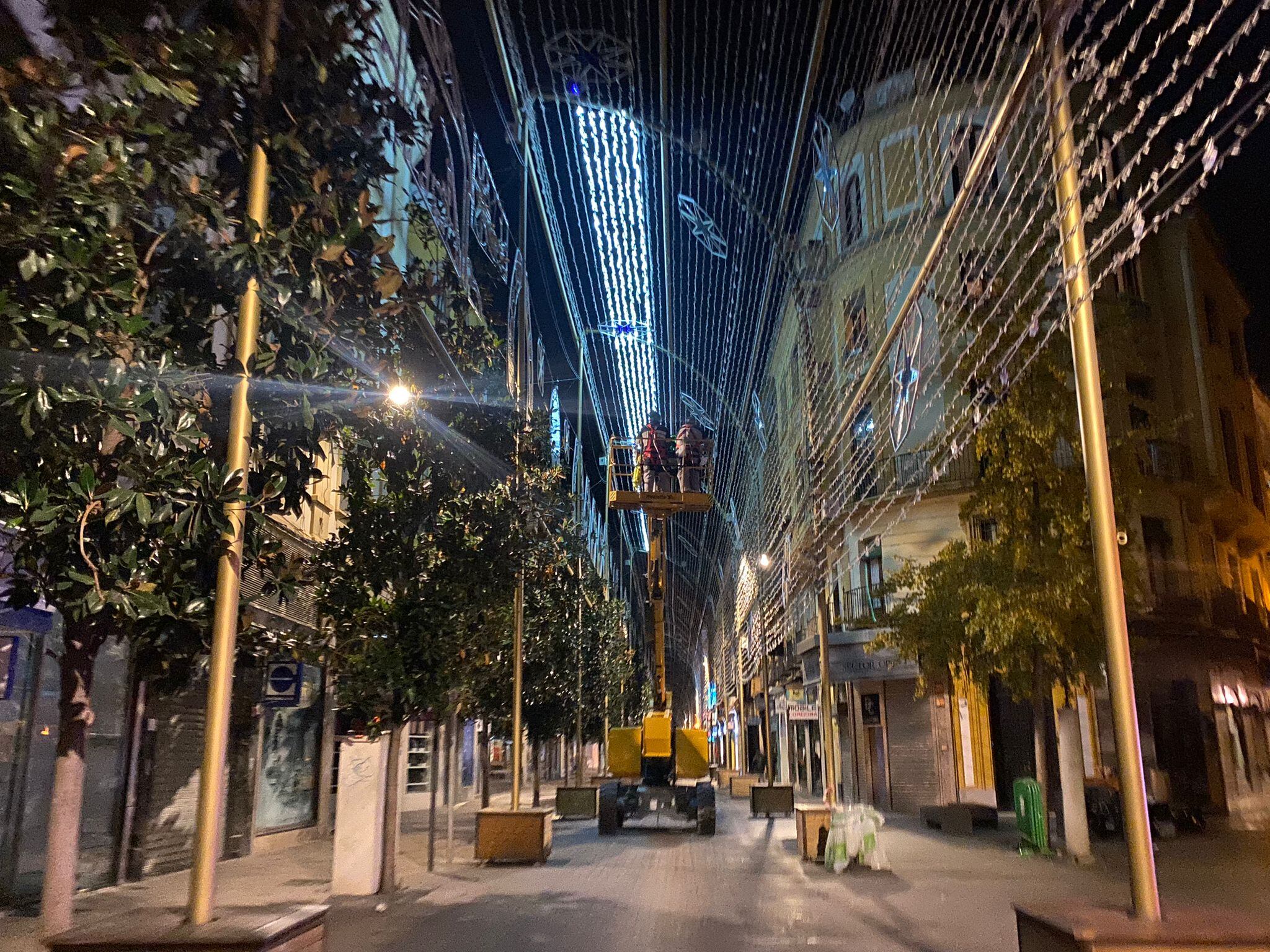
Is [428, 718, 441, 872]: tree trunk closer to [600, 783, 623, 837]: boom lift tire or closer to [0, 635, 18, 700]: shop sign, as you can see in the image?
[600, 783, 623, 837]: boom lift tire

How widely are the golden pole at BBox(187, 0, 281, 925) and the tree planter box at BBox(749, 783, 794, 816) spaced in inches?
700

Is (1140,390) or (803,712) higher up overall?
(1140,390)

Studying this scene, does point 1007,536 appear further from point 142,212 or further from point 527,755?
point 527,755

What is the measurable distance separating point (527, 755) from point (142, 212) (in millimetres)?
48209

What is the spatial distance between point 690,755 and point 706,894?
37.7ft

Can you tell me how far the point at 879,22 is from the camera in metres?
8.45

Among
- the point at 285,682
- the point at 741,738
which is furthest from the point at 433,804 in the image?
the point at 741,738

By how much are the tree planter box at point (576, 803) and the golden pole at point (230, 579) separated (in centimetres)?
1690

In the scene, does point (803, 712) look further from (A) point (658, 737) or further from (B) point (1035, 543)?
(B) point (1035, 543)

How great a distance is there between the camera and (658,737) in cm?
2331

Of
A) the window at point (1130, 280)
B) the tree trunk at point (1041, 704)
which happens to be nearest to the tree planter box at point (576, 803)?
the tree trunk at point (1041, 704)

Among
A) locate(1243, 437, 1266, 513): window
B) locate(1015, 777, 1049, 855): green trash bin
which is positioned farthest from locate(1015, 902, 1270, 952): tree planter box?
locate(1243, 437, 1266, 513): window

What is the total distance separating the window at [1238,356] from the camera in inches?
1160

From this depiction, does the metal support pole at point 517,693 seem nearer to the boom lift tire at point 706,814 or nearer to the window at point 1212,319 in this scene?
the boom lift tire at point 706,814
